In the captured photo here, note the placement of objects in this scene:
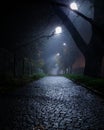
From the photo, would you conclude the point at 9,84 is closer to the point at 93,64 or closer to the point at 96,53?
the point at 93,64

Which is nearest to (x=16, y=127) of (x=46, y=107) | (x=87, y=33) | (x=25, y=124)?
(x=25, y=124)

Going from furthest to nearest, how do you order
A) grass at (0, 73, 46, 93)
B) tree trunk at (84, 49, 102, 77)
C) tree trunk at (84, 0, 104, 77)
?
1. tree trunk at (84, 49, 102, 77)
2. tree trunk at (84, 0, 104, 77)
3. grass at (0, 73, 46, 93)

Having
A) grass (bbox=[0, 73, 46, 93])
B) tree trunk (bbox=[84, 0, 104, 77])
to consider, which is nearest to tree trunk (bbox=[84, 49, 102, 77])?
tree trunk (bbox=[84, 0, 104, 77])

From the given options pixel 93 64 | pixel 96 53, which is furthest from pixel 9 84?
pixel 96 53

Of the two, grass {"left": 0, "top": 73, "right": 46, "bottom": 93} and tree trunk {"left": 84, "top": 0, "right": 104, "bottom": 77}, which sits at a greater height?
tree trunk {"left": 84, "top": 0, "right": 104, "bottom": 77}

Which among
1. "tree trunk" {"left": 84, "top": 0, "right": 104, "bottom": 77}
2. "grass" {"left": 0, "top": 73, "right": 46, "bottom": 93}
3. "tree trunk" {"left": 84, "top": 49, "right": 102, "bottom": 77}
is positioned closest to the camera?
"grass" {"left": 0, "top": 73, "right": 46, "bottom": 93}

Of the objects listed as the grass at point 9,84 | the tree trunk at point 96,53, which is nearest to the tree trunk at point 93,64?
the tree trunk at point 96,53

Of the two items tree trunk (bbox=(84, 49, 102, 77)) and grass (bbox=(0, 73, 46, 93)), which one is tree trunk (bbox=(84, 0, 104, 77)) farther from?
grass (bbox=(0, 73, 46, 93))

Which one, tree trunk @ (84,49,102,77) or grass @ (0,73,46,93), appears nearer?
grass @ (0,73,46,93)

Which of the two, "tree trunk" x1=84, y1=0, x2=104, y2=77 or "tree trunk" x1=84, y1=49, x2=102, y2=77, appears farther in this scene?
"tree trunk" x1=84, y1=49, x2=102, y2=77

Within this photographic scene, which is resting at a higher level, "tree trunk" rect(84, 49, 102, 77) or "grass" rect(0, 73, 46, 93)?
"tree trunk" rect(84, 49, 102, 77)

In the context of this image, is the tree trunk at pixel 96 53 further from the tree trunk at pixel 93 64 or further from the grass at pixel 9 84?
the grass at pixel 9 84

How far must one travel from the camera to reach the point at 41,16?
2495 cm

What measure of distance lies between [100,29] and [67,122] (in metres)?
11.9
